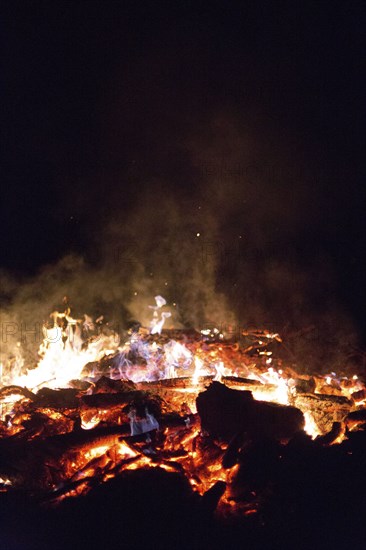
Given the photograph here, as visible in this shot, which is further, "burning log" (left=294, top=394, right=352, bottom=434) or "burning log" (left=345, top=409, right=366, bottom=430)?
"burning log" (left=294, top=394, right=352, bottom=434)

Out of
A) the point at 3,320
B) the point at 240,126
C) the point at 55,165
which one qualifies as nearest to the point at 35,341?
the point at 3,320

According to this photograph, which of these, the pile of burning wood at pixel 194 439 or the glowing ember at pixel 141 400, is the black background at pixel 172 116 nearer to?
the glowing ember at pixel 141 400

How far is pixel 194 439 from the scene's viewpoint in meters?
4.22

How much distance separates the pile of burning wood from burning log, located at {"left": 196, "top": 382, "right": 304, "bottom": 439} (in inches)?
0.4

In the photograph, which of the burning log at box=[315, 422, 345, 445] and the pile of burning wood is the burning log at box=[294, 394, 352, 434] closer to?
the pile of burning wood

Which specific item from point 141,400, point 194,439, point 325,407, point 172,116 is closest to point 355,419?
point 325,407

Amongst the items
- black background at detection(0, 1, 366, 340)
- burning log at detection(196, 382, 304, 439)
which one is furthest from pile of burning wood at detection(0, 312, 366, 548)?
black background at detection(0, 1, 366, 340)

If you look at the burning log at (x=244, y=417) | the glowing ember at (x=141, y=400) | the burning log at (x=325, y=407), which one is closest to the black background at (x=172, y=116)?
the glowing ember at (x=141, y=400)

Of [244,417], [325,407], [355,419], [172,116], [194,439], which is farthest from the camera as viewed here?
[172,116]

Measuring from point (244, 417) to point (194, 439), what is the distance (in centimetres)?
61

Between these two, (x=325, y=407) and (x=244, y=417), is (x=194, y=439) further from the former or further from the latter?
(x=325, y=407)

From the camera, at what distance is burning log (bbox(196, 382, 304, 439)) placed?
4.24 metres

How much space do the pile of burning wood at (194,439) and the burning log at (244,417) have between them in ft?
0.04

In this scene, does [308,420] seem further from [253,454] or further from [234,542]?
[234,542]
